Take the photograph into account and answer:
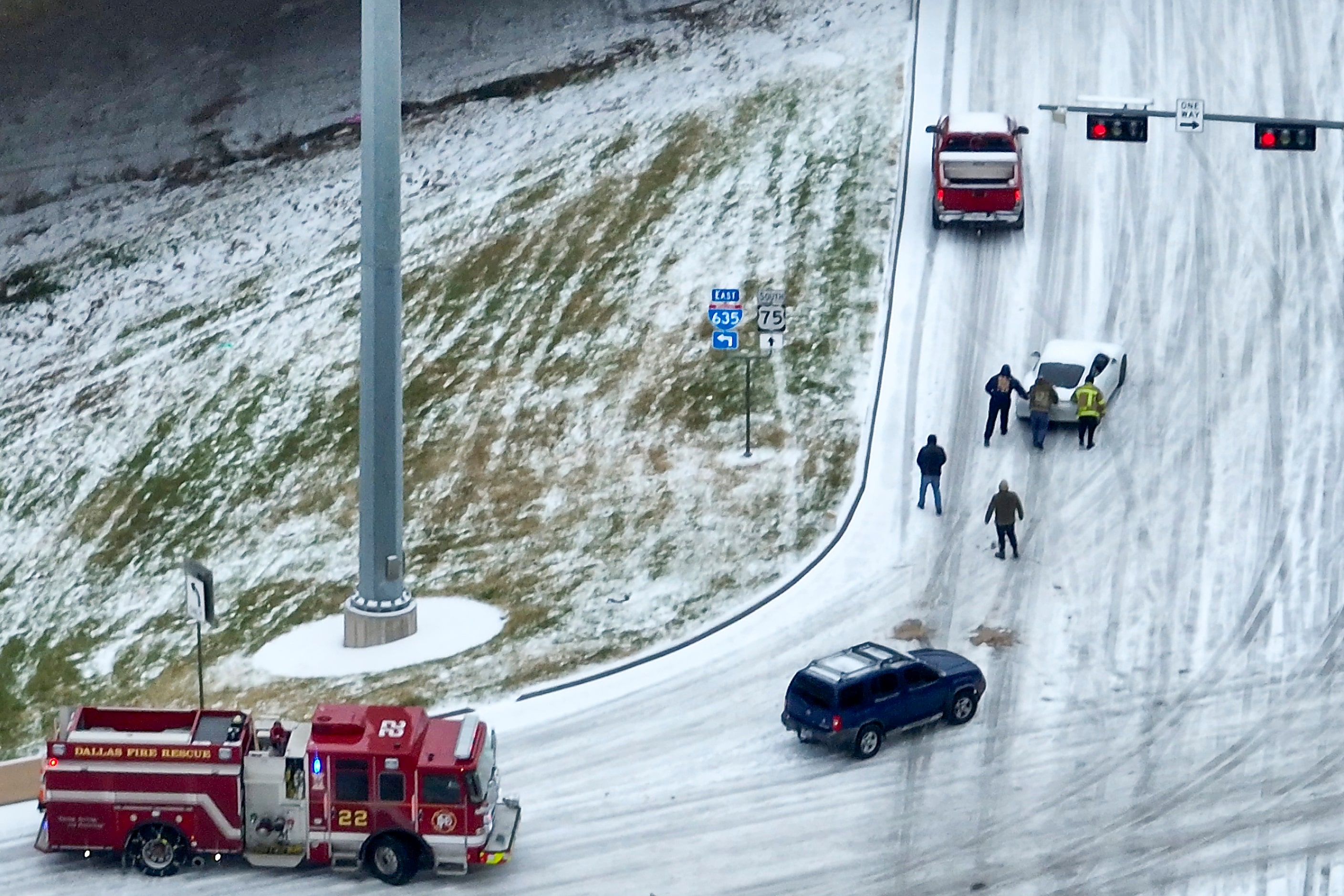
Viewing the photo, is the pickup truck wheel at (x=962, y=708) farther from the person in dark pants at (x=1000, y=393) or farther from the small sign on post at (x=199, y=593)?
the small sign on post at (x=199, y=593)

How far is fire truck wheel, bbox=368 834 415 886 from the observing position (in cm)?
2033

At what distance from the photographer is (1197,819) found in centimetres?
2147

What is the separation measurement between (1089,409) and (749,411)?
5.78 meters

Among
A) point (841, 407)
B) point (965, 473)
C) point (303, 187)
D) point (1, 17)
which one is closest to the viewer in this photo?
point (965, 473)

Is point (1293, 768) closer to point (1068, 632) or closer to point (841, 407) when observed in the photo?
point (1068, 632)

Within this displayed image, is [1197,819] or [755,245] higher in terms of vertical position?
[755,245]

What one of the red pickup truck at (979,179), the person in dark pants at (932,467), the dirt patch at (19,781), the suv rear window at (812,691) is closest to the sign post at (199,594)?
the dirt patch at (19,781)

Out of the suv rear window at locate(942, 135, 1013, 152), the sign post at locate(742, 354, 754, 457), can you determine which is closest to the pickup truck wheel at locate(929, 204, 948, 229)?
the suv rear window at locate(942, 135, 1013, 152)

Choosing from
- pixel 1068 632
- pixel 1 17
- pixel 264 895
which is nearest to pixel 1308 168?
pixel 1068 632

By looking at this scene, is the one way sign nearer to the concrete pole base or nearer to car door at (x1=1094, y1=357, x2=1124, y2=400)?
car door at (x1=1094, y1=357, x2=1124, y2=400)

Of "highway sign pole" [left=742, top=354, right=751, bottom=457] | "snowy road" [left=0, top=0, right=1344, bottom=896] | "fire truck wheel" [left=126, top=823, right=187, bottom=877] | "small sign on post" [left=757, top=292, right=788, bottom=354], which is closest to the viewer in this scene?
"fire truck wheel" [left=126, top=823, right=187, bottom=877]

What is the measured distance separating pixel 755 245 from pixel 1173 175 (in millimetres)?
9438

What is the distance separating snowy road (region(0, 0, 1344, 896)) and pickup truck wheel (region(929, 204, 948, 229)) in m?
0.20

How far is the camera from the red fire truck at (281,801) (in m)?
20.2
